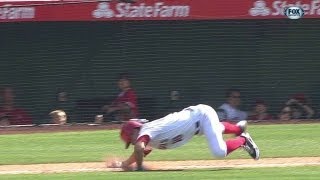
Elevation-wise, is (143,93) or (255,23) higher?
(255,23)

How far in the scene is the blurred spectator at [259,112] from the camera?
19.3 meters

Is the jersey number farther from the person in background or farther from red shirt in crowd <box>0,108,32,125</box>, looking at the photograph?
the person in background

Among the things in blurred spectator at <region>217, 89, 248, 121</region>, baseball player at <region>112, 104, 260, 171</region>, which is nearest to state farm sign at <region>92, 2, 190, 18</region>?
blurred spectator at <region>217, 89, 248, 121</region>

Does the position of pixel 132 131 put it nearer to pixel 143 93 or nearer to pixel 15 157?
pixel 15 157

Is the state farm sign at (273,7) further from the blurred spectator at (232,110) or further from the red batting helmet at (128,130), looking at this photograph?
the red batting helmet at (128,130)

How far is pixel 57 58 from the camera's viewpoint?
19.4 metres

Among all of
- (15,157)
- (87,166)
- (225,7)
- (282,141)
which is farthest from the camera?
(225,7)

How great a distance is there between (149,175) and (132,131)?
75cm

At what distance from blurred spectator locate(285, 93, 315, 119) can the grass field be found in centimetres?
147

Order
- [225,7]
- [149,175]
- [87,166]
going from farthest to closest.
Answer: [225,7]
[87,166]
[149,175]

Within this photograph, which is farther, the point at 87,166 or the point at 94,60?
the point at 94,60

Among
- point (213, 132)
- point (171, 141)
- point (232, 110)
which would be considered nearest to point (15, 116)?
point (232, 110)

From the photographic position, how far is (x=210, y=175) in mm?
10031

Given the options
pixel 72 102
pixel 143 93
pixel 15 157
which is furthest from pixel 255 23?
pixel 15 157
